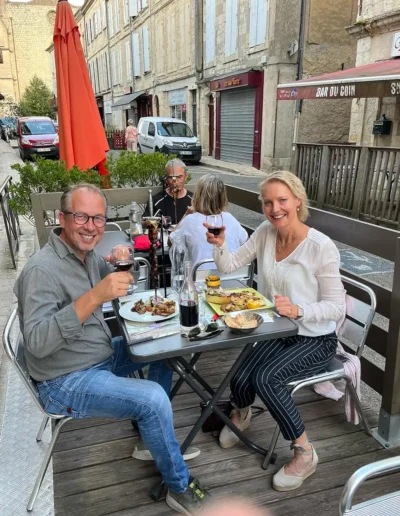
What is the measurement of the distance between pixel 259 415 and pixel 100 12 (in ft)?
127

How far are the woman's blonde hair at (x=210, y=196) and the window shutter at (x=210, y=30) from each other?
1663cm

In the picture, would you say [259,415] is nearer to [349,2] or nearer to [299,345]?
[299,345]

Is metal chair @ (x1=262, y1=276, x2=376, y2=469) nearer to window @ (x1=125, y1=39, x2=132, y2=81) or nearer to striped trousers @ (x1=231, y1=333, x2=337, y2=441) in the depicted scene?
striped trousers @ (x1=231, y1=333, x2=337, y2=441)

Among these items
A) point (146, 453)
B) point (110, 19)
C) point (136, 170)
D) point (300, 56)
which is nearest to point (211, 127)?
point (300, 56)

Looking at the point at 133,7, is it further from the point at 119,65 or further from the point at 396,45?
the point at 396,45

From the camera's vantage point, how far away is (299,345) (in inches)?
84.9

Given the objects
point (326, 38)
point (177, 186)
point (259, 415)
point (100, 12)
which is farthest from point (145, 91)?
point (259, 415)

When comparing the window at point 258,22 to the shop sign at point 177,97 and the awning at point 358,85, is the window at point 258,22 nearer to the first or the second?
the awning at point 358,85

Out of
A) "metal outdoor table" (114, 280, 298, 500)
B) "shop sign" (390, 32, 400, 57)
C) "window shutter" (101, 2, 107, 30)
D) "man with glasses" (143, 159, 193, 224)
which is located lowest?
"metal outdoor table" (114, 280, 298, 500)

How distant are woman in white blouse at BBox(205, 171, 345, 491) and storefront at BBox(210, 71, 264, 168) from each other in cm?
1301

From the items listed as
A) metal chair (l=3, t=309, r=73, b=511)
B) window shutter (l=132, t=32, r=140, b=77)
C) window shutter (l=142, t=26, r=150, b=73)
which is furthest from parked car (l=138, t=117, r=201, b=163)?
metal chair (l=3, t=309, r=73, b=511)

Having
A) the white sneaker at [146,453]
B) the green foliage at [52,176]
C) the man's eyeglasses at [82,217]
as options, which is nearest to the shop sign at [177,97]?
the green foliage at [52,176]

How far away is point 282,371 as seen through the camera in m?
2.04

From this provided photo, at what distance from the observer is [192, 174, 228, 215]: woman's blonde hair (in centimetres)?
284
